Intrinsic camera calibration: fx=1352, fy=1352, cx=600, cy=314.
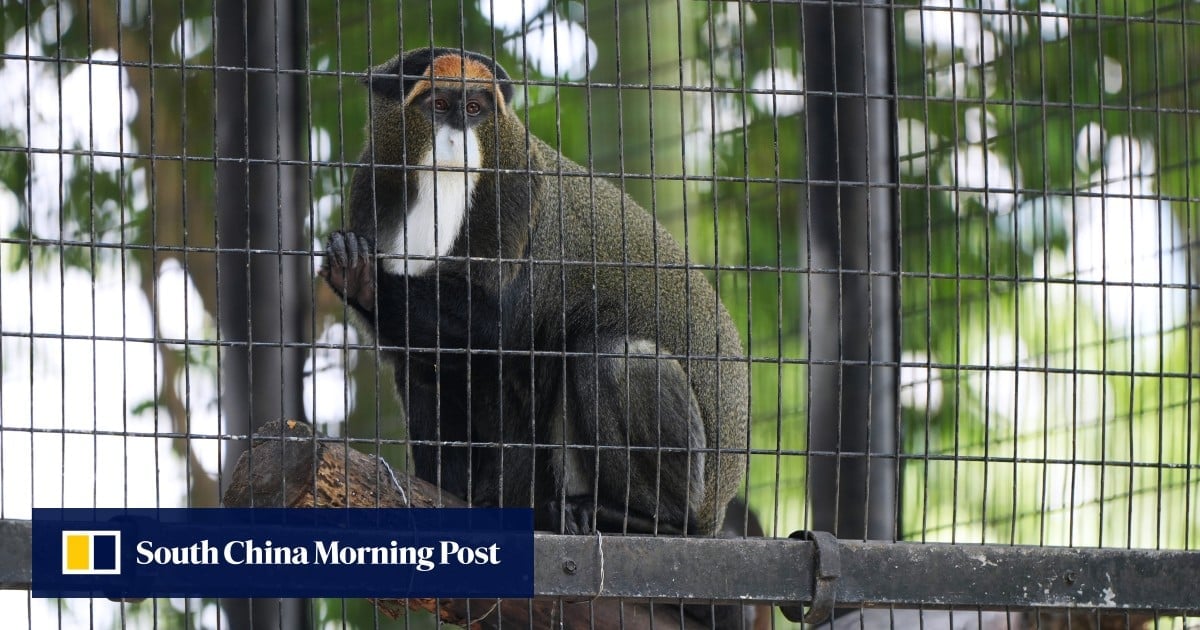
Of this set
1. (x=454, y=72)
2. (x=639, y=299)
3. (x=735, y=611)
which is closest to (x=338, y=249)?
(x=454, y=72)

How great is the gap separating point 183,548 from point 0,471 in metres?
0.59

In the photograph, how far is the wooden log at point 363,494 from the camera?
439 cm

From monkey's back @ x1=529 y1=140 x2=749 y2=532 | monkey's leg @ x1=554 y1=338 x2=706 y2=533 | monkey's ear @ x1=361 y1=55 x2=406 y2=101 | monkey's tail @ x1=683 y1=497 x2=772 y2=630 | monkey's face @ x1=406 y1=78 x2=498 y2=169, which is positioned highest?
monkey's ear @ x1=361 y1=55 x2=406 y2=101

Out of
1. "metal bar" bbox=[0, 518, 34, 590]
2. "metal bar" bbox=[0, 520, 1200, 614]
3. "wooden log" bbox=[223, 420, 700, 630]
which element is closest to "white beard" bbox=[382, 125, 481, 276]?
"wooden log" bbox=[223, 420, 700, 630]

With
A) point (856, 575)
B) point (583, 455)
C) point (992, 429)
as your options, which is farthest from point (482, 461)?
point (992, 429)

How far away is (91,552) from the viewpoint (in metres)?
3.75

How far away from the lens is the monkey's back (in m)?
5.04

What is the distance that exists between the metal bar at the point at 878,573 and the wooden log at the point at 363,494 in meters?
0.44

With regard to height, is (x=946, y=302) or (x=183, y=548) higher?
(x=946, y=302)

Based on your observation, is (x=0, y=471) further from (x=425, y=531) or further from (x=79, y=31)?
(x=79, y=31)

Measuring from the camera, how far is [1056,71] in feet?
20.9

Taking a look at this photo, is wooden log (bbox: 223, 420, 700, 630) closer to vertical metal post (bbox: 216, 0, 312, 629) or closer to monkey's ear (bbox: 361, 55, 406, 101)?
vertical metal post (bbox: 216, 0, 312, 629)

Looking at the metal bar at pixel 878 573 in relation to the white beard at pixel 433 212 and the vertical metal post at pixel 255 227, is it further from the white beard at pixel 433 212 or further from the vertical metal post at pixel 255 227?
the vertical metal post at pixel 255 227

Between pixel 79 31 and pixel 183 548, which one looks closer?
pixel 183 548
